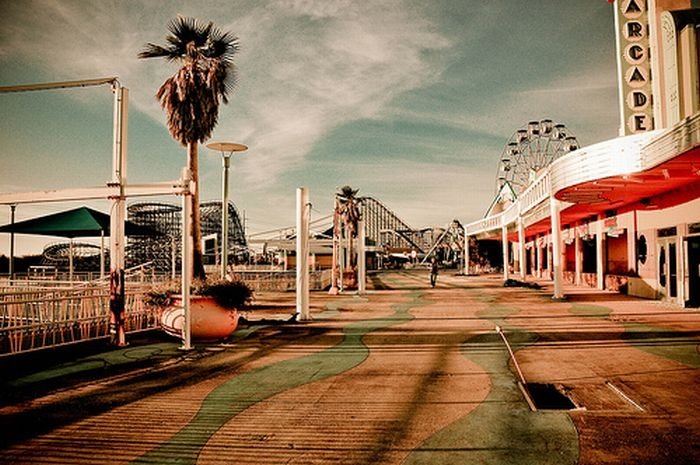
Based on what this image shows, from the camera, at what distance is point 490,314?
53.5 ft

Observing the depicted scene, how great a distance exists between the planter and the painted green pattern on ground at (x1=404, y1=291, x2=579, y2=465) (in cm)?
626

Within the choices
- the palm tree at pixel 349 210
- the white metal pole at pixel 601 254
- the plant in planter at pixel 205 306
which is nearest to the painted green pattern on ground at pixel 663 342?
the plant in planter at pixel 205 306

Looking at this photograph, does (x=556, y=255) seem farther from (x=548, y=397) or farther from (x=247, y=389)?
(x=247, y=389)

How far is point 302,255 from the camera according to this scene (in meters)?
15.8

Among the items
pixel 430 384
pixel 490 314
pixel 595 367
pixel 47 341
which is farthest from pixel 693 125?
pixel 47 341

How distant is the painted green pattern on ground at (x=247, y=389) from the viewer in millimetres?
4809

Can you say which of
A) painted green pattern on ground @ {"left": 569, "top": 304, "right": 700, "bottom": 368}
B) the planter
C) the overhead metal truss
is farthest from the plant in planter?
the overhead metal truss

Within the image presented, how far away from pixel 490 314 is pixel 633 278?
10197 millimetres

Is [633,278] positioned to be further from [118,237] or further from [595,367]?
[118,237]

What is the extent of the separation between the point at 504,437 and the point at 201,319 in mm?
7459

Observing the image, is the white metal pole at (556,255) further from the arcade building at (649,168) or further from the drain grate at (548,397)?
the drain grate at (548,397)

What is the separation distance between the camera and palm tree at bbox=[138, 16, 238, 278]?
15828 millimetres

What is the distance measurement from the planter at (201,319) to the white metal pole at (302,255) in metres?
4.29

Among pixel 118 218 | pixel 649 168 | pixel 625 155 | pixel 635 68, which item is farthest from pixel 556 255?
pixel 118 218
